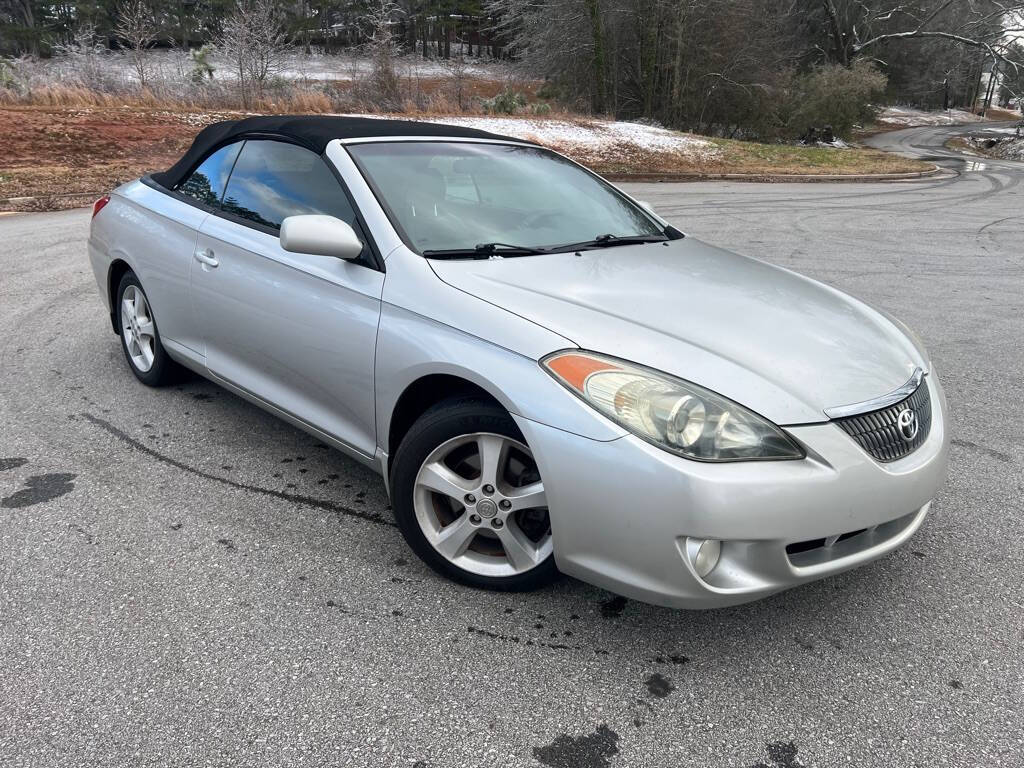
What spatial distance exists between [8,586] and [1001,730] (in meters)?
3.11

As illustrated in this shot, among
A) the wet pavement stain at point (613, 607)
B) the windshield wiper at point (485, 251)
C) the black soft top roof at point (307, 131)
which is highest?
the black soft top roof at point (307, 131)

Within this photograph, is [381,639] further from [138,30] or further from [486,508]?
[138,30]

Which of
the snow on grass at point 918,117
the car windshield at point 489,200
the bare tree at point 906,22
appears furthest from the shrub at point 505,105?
the snow on grass at point 918,117

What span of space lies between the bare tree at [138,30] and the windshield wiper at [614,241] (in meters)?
21.5

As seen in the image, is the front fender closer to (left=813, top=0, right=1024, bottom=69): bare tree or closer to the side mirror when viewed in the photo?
the side mirror

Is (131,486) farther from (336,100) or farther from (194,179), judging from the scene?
(336,100)

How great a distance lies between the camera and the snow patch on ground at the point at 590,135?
63.8 feet

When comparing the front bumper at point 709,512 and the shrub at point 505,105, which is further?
the shrub at point 505,105

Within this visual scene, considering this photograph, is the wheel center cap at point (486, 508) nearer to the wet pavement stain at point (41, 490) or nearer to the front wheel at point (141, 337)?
the wet pavement stain at point (41, 490)

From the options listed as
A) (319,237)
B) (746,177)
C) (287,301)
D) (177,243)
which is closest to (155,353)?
(177,243)

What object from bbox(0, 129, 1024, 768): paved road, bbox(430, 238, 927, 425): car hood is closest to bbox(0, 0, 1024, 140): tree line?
bbox(0, 129, 1024, 768): paved road

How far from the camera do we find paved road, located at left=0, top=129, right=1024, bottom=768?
2.05 meters

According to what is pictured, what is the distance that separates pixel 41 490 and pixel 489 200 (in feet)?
7.54

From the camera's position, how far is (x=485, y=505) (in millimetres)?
2549
